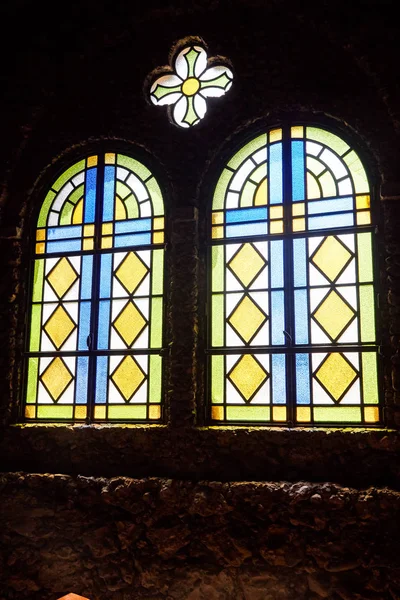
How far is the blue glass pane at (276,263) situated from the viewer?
4188 mm

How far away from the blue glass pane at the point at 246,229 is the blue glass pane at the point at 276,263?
0.14 meters

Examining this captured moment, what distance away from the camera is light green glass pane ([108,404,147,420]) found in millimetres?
4320

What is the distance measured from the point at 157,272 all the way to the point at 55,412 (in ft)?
4.76

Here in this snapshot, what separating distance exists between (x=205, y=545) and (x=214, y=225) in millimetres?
2423

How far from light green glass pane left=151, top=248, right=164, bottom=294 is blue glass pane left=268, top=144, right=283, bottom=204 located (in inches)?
39.9

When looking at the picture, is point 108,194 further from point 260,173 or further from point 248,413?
point 248,413

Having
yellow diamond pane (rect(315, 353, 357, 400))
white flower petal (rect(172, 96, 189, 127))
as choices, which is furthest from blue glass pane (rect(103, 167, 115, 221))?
yellow diamond pane (rect(315, 353, 357, 400))

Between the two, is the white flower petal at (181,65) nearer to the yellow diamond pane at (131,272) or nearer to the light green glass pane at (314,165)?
the light green glass pane at (314,165)


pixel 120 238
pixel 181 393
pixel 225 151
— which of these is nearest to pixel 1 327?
pixel 120 238

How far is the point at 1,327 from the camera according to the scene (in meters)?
4.66

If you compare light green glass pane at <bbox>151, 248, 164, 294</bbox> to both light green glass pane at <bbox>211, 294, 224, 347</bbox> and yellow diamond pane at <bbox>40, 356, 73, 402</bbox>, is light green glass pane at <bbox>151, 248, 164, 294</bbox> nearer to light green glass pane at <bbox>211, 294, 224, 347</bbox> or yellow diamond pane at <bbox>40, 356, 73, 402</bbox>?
light green glass pane at <bbox>211, 294, 224, 347</bbox>

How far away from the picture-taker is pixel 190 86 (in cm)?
462

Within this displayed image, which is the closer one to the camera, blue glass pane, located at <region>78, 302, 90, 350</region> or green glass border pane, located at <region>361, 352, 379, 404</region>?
green glass border pane, located at <region>361, 352, 379, 404</region>

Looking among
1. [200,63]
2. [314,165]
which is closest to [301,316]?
[314,165]
